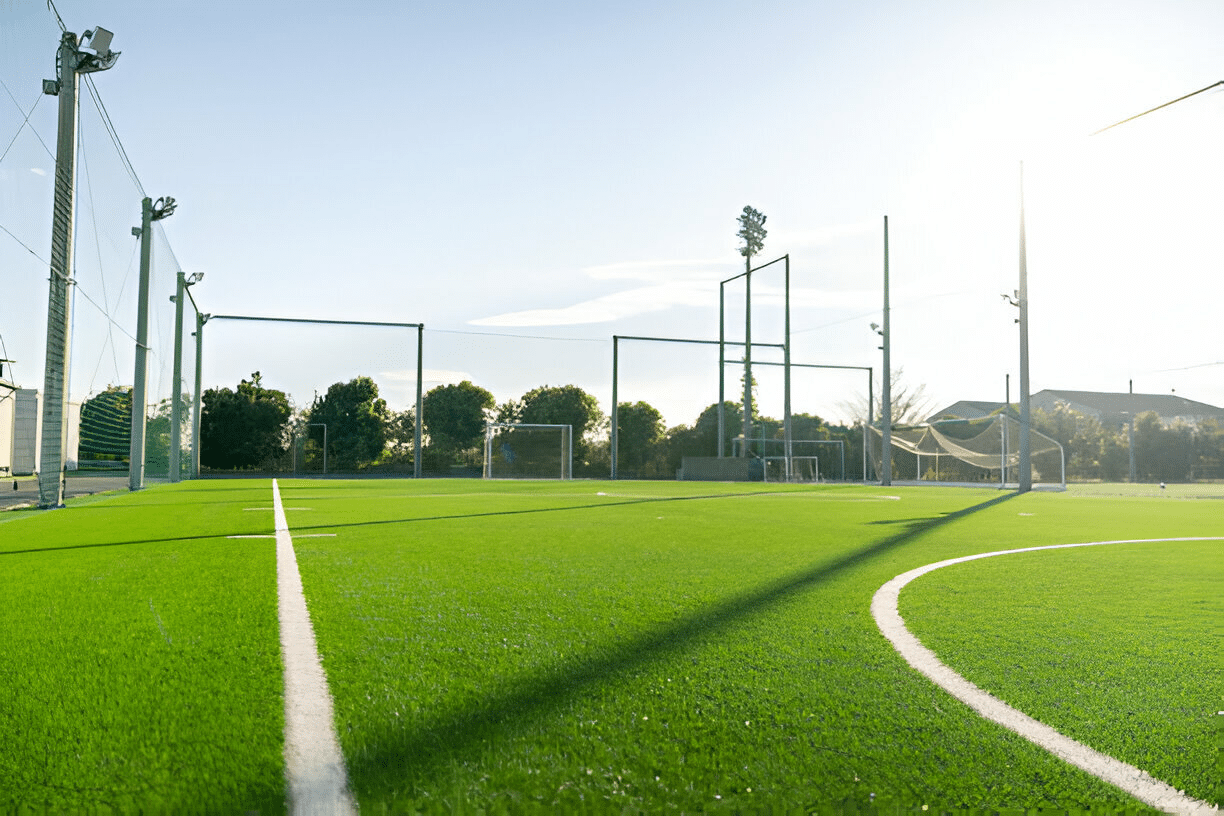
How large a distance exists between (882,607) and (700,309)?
1419 inches

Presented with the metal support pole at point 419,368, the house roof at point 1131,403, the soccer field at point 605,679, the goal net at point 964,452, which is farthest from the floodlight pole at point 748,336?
the house roof at point 1131,403

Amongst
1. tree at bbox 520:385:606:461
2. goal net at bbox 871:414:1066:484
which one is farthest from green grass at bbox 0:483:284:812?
tree at bbox 520:385:606:461

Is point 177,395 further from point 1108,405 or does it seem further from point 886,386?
point 1108,405

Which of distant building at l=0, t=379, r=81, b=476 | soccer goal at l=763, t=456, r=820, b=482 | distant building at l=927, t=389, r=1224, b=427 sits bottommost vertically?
soccer goal at l=763, t=456, r=820, b=482

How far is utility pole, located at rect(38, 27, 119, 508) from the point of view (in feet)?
36.3

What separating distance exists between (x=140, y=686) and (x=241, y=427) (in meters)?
42.8

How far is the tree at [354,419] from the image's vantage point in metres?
44.5

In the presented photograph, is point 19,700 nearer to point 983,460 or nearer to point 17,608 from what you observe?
point 17,608

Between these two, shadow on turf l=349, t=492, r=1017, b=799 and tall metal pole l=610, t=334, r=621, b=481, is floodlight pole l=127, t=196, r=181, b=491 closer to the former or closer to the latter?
shadow on turf l=349, t=492, r=1017, b=799

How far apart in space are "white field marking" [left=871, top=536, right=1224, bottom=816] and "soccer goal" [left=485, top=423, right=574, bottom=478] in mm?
32785

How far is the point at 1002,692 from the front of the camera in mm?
2445

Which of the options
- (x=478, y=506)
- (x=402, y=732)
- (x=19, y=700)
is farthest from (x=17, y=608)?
(x=478, y=506)

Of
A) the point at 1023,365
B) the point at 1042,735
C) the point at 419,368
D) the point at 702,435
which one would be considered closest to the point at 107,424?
the point at 419,368

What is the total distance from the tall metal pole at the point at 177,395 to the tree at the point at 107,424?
12.4 feet
